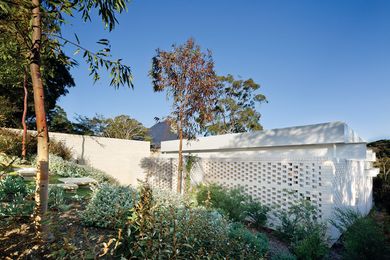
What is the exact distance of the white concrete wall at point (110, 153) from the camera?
11.9 m

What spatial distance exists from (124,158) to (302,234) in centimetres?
1160

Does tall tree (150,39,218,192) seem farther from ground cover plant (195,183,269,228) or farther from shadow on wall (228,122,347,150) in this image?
shadow on wall (228,122,347,150)

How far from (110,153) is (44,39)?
1166 cm

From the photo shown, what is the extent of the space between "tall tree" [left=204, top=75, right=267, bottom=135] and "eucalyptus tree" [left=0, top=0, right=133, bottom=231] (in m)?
19.1

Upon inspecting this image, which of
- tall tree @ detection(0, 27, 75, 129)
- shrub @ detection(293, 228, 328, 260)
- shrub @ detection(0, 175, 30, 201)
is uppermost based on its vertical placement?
tall tree @ detection(0, 27, 75, 129)

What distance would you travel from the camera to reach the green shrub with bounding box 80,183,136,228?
3.07 metres

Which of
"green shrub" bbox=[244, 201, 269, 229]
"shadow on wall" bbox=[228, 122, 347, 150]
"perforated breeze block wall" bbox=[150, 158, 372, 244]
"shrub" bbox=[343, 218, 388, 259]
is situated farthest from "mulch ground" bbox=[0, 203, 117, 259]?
"shadow on wall" bbox=[228, 122, 347, 150]

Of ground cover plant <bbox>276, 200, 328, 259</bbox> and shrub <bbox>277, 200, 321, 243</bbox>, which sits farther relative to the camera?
shrub <bbox>277, 200, 321, 243</bbox>

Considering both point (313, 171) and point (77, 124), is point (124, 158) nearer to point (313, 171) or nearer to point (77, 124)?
point (77, 124)

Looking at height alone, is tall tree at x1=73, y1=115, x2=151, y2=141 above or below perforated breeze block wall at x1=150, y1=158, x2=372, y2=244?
above

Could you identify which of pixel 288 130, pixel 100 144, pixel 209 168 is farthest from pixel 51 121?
pixel 288 130

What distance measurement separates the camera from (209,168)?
26.5 feet

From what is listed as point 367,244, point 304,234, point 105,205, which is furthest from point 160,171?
point 367,244

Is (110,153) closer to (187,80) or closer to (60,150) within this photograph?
(60,150)
